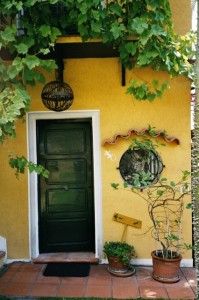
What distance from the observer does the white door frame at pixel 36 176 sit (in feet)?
16.3

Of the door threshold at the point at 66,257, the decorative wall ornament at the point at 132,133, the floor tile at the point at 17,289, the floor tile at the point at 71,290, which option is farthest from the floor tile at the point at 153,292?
the decorative wall ornament at the point at 132,133

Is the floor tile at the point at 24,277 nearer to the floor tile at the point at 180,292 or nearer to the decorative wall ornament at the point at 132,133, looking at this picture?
the floor tile at the point at 180,292

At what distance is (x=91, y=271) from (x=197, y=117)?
3088 millimetres

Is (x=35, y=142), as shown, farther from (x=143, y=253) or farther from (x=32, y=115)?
(x=143, y=253)

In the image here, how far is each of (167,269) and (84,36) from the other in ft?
10.6

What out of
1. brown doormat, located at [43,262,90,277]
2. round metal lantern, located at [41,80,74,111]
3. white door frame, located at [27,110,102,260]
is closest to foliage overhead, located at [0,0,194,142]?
round metal lantern, located at [41,80,74,111]

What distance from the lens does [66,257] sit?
4980 mm

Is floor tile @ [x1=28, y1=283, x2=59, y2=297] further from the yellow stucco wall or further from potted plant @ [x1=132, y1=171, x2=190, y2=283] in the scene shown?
potted plant @ [x1=132, y1=171, x2=190, y2=283]

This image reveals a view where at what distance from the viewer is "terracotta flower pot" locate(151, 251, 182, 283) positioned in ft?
14.0

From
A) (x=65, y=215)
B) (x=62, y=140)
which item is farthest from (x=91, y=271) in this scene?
(x=62, y=140)

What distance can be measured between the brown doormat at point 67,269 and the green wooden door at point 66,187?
41 cm

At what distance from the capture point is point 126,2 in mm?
3617

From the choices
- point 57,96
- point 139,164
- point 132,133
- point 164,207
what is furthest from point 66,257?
point 57,96

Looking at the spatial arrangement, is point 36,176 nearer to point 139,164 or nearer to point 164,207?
point 139,164
